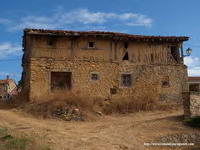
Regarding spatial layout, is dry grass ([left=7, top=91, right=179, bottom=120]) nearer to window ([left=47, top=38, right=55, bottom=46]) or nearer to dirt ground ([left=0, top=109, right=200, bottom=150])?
dirt ground ([left=0, top=109, right=200, bottom=150])

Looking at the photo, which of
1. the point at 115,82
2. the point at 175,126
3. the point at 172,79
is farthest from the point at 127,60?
the point at 175,126

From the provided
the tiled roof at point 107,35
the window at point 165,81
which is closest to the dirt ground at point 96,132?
the window at point 165,81

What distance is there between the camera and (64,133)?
1094 centimetres

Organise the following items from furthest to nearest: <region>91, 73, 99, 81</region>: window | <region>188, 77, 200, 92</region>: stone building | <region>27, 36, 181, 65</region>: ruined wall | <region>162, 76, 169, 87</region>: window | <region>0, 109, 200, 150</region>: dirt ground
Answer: <region>188, 77, 200, 92</region>: stone building → <region>162, 76, 169, 87</region>: window → <region>91, 73, 99, 81</region>: window → <region>27, 36, 181, 65</region>: ruined wall → <region>0, 109, 200, 150</region>: dirt ground

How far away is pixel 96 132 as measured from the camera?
11594 mm

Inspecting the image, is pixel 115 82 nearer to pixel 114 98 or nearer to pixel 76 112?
pixel 114 98

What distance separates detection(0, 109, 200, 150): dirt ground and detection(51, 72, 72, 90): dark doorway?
3663 millimetres

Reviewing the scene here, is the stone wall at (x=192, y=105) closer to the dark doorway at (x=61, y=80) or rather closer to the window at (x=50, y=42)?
the dark doorway at (x=61, y=80)

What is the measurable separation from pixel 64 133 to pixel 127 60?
9.48m

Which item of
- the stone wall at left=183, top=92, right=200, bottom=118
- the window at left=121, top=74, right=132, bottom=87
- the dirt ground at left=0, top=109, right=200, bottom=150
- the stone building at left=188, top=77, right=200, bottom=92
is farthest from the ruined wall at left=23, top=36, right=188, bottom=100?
the stone building at left=188, top=77, right=200, bottom=92

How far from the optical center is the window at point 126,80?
18.8 m

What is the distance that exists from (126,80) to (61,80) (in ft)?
15.4

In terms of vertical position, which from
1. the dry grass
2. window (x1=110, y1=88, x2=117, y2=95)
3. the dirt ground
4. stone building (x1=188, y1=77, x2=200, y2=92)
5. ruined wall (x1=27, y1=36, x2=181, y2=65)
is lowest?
the dirt ground

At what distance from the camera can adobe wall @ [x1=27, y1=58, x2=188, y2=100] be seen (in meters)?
17.3
